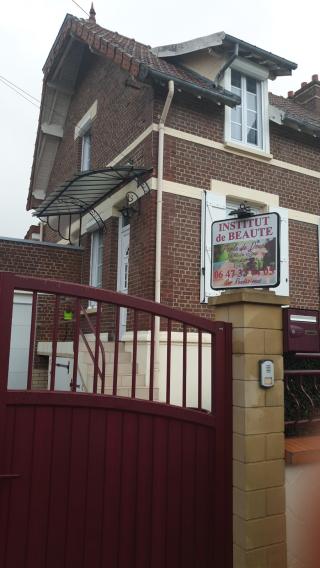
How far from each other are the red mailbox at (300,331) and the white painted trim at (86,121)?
8.55 meters

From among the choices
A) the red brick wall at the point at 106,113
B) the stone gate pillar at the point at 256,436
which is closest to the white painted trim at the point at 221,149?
the red brick wall at the point at 106,113

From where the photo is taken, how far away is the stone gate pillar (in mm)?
3100

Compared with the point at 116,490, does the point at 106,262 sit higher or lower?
higher

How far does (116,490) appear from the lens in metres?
2.80

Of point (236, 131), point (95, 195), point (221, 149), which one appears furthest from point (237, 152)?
point (95, 195)

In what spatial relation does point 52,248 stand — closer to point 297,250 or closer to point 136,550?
point 297,250

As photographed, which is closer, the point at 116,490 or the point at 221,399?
the point at 116,490

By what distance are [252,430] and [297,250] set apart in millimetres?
6525

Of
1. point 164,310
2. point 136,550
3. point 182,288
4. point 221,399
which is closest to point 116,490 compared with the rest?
point 136,550

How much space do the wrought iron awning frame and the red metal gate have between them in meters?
4.99

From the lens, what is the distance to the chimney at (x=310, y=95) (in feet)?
39.2

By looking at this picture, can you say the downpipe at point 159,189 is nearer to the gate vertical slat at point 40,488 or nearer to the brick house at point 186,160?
the brick house at point 186,160

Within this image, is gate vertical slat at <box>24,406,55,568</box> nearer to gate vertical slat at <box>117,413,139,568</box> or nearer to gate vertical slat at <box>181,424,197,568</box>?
gate vertical slat at <box>117,413,139,568</box>

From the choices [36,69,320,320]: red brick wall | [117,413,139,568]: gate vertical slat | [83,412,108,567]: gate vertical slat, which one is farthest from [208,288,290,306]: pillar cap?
[36,69,320,320]: red brick wall
